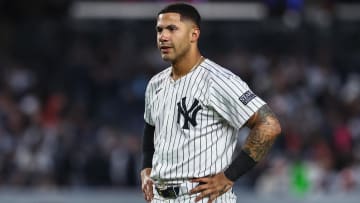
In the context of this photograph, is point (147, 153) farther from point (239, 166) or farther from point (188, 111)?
point (239, 166)

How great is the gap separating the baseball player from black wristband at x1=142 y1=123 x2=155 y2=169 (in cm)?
36

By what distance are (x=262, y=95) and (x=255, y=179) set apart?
1673 millimetres

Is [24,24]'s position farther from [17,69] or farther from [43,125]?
[43,125]

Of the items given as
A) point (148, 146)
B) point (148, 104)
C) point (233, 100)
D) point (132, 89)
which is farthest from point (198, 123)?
point (132, 89)

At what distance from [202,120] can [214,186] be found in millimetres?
344

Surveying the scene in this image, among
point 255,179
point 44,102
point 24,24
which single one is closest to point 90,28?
point 24,24

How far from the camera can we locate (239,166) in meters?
4.75

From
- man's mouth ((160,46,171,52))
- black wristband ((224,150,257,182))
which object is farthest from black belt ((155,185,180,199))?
man's mouth ((160,46,171,52))

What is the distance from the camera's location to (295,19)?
13.9m

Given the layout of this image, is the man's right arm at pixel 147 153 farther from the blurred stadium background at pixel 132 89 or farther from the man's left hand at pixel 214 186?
the blurred stadium background at pixel 132 89

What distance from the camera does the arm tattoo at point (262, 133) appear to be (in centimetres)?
470

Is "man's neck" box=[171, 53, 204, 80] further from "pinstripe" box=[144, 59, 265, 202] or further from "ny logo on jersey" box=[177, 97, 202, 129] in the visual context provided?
"ny logo on jersey" box=[177, 97, 202, 129]

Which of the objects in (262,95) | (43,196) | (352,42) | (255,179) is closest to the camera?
(43,196)

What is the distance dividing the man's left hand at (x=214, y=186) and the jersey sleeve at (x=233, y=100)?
28 centimetres
